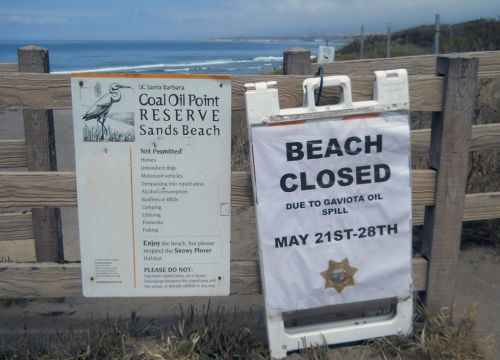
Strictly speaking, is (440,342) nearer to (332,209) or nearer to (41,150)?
(332,209)

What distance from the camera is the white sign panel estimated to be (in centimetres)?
315

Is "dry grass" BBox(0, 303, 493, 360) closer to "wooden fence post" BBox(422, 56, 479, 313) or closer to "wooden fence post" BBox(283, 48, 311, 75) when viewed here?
"wooden fence post" BBox(422, 56, 479, 313)

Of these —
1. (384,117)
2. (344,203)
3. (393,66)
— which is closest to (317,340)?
(344,203)

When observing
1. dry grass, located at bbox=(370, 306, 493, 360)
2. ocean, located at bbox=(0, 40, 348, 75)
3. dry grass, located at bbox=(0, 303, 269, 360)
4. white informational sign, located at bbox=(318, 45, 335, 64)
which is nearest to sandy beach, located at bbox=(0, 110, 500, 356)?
dry grass, located at bbox=(0, 303, 269, 360)

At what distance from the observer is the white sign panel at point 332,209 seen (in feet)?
10.3

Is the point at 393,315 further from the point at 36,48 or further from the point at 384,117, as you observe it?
the point at 36,48

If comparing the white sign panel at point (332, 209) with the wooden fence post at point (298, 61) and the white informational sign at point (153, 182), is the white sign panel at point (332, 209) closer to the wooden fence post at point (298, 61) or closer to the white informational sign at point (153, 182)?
the white informational sign at point (153, 182)

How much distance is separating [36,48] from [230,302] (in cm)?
229

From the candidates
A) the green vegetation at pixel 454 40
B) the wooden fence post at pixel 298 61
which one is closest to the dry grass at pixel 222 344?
the wooden fence post at pixel 298 61

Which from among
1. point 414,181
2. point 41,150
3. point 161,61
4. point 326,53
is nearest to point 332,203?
point 414,181

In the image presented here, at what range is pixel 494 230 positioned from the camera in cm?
552

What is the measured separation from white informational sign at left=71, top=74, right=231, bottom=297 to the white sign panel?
285 millimetres

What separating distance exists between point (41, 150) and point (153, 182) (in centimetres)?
137

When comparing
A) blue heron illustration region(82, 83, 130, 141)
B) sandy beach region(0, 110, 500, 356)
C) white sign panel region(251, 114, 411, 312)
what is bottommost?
sandy beach region(0, 110, 500, 356)
